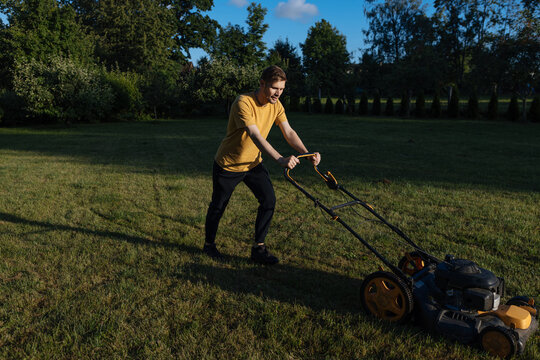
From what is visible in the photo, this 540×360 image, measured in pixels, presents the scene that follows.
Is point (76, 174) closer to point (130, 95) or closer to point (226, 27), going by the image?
point (130, 95)

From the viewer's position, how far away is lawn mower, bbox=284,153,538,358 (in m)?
2.67

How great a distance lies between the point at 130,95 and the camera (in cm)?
3064

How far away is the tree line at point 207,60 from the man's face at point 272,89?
83.1 ft

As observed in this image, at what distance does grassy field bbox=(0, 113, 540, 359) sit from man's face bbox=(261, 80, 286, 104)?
185 cm

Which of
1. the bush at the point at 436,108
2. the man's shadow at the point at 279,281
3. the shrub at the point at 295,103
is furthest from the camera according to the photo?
the shrub at the point at 295,103

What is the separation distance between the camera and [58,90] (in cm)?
2542

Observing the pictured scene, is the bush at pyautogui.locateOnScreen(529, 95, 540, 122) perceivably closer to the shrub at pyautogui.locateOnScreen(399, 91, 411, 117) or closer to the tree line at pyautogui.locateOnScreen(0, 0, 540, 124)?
the tree line at pyautogui.locateOnScreen(0, 0, 540, 124)

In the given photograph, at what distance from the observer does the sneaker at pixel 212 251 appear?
4469mm

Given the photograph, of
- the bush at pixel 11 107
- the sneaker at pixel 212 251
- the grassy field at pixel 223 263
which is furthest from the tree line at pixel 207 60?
the sneaker at pixel 212 251

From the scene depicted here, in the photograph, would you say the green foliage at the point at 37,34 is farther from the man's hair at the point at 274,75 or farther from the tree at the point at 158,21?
the man's hair at the point at 274,75

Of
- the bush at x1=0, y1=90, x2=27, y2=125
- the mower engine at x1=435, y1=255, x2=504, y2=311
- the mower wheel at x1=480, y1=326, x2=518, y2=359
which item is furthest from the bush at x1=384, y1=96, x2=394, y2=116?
the mower wheel at x1=480, y1=326, x2=518, y2=359

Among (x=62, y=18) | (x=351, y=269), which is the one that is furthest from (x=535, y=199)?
(x=62, y=18)

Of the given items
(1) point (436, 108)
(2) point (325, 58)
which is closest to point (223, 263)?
(1) point (436, 108)

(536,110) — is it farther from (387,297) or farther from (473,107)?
(387,297)
